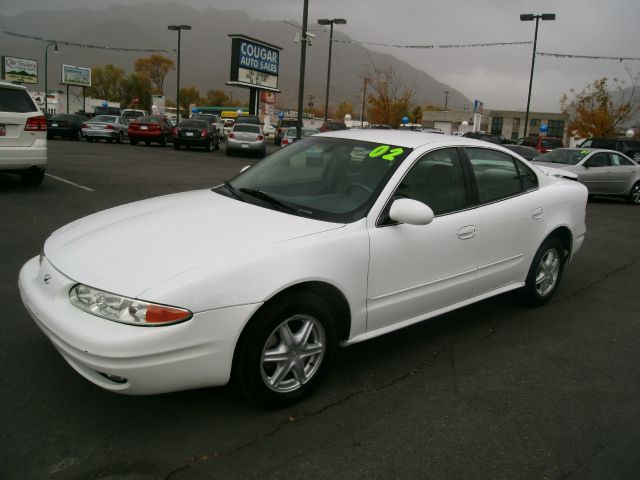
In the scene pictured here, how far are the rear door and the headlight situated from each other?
7.52 metres

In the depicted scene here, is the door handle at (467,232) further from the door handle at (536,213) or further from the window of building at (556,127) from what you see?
the window of building at (556,127)

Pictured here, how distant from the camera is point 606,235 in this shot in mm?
9453

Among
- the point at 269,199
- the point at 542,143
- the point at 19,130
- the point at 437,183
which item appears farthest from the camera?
the point at 542,143

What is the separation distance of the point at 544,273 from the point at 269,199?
2.73 meters

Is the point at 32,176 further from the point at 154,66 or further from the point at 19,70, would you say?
the point at 154,66

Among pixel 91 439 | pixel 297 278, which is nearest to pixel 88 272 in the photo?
pixel 91 439

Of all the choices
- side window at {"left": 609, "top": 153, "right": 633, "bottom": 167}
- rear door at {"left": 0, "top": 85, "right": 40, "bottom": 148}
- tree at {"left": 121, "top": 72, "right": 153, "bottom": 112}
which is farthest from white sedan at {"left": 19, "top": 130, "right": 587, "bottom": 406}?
tree at {"left": 121, "top": 72, "right": 153, "bottom": 112}

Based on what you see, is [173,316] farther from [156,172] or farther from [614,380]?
[156,172]

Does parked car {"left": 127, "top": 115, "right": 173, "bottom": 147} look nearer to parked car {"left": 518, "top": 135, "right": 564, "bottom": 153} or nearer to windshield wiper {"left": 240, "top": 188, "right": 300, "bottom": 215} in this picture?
parked car {"left": 518, "top": 135, "right": 564, "bottom": 153}

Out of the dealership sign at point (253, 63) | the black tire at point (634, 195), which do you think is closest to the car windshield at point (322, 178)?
the black tire at point (634, 195)

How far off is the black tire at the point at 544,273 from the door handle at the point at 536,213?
0.96 ft

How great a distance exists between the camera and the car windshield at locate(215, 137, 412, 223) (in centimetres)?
361

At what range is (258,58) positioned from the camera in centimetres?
3547

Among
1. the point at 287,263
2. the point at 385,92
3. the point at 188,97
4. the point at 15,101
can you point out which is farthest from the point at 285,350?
the point at 188,97
